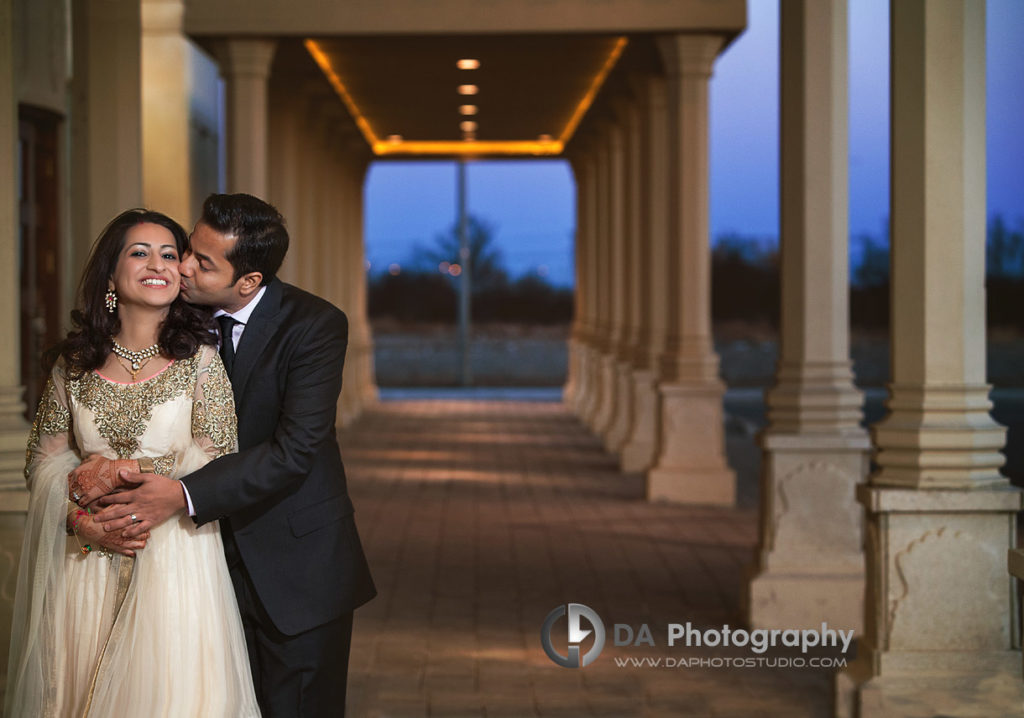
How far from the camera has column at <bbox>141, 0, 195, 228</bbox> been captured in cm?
1380

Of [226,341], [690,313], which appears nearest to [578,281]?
[690,313]

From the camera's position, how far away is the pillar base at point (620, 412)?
14191mm

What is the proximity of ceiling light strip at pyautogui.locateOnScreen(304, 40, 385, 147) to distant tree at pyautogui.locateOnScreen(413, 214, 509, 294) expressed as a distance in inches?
401

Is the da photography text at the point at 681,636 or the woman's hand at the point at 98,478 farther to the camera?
the da photography text at the point at 681,636

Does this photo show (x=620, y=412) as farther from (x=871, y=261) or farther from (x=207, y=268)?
(x=871, y=261)

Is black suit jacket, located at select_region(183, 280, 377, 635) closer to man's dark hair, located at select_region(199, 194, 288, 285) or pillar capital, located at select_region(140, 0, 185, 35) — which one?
man's dark hair, located at select_region(199, 194, 288, 285)

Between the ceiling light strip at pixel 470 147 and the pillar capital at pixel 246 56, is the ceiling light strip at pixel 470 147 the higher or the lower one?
the higher one

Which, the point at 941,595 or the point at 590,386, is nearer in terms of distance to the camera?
the point at 941,595

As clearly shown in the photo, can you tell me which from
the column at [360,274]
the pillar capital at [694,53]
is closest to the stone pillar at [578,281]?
the column at [360,274]

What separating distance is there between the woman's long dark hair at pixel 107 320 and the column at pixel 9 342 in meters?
1.79

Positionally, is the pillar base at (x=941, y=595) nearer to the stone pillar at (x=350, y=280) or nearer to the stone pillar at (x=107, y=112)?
the stone pillar at (x=107, y=112)

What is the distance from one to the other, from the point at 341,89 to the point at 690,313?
6.46m

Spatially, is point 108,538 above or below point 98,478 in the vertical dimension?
below

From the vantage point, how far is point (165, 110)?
46.8ft
